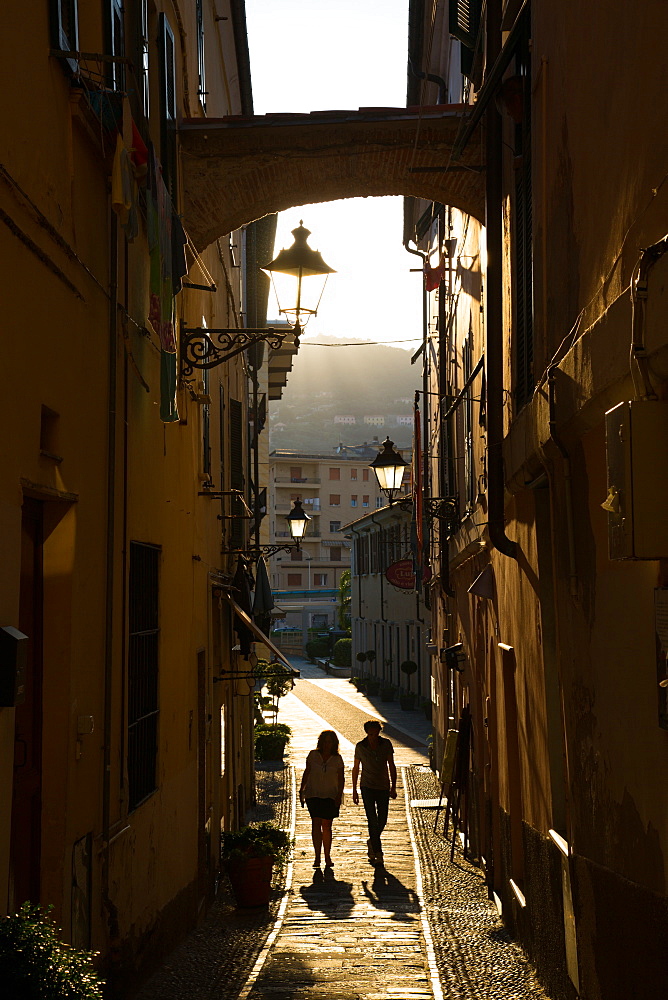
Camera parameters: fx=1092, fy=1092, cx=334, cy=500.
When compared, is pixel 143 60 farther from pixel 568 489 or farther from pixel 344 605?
pixel 344 605

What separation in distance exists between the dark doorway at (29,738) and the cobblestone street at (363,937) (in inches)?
82.2

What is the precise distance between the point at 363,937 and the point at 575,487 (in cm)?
494

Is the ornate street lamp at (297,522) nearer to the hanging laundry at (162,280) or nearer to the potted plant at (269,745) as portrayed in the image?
the potted plant at (269,745)

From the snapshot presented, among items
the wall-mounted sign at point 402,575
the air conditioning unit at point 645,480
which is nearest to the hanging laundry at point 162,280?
Result: the air conditioning unit at point 645,480

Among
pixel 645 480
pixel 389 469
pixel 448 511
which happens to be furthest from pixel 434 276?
pixel 645 480

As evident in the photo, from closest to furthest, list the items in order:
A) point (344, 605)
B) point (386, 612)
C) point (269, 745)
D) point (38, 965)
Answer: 1. point (38, 965)
2. point (269, 745)
3. point (386, 612)
4. point (344, 605)

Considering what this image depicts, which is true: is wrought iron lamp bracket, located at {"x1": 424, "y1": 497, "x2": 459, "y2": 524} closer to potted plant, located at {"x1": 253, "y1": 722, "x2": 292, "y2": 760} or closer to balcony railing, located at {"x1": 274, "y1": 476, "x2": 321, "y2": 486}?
potted plant, located at {"x1": 253, "y1": 722, "x2": 292, "y2": 760}

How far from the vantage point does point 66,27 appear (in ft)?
18.4

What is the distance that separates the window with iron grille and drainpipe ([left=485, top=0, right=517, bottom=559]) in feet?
9.45

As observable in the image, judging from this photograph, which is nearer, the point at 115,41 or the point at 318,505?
the point at 115,41

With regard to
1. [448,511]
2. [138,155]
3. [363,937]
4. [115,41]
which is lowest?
[363,937]

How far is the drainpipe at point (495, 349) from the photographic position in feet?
30.3

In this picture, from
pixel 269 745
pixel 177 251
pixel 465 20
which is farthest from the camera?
pixel 269 745

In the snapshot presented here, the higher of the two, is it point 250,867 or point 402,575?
point 402,575
